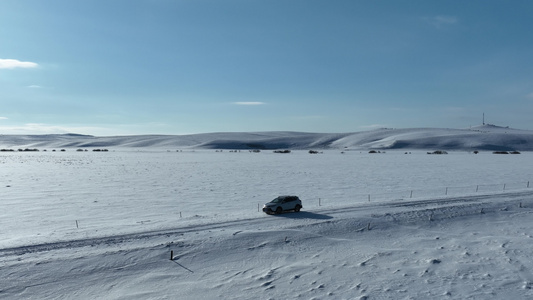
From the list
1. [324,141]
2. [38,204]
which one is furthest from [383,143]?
[38,204]

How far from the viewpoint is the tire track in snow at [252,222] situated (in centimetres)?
1521

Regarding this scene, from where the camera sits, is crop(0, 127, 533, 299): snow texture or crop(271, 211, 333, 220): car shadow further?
crop(271, 211, 333, 220): car shadow

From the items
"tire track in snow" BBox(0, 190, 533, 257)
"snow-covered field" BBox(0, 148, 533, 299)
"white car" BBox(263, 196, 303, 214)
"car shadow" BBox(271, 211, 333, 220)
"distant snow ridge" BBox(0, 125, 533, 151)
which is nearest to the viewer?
"snow-covered field" BBox(0, 148, 533, 299)

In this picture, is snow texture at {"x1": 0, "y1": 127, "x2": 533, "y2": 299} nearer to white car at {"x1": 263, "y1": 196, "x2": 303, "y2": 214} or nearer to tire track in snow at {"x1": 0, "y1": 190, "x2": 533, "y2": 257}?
tire track in snow at {"x1": 0, "y1": 190, "x2": 533, "y2": 257}

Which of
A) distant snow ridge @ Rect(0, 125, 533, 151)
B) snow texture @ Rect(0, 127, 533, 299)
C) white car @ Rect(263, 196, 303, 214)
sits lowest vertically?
snow texture @ Rect(0, 127, 533, 299)

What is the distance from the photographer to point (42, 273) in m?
13.3

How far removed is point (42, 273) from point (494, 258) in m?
16.9

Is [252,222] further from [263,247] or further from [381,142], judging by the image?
[381,142]

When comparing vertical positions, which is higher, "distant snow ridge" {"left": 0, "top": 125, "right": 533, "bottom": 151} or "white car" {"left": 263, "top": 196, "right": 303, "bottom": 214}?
"distant snow ridge" {"left": 0, "top": 125, "right": 533, "bottom": 151}

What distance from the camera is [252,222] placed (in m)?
19.2

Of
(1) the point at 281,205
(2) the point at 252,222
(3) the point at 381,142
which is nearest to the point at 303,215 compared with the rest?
(1) the point at 281,205

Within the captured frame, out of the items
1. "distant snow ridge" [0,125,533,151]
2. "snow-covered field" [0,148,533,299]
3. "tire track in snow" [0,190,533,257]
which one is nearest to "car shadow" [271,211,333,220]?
"tire track in snow" [0,190,533,257]

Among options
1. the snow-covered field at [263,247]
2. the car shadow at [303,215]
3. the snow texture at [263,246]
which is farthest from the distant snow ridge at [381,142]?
the car shadow at [303,215]

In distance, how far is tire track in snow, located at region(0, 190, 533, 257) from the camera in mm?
15211
